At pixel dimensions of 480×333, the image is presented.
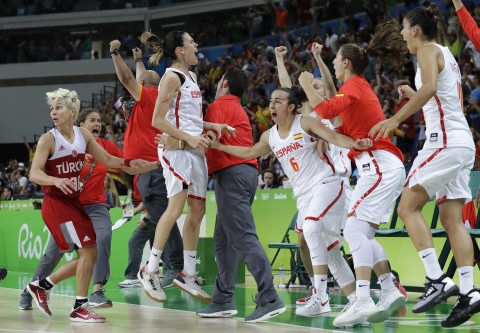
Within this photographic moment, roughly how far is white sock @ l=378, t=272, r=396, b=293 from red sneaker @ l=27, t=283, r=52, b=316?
2.99m

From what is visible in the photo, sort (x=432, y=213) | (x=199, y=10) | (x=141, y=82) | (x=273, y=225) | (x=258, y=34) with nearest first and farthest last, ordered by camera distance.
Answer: (x=141, y=82)
(x=432, y=213)
(x=273, y=225)
(x=258, y=34)
(x=199, y=10)

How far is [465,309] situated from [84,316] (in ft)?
10.4

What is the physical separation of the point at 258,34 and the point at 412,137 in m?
11.5

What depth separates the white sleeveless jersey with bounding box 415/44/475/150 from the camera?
6209 millimetres

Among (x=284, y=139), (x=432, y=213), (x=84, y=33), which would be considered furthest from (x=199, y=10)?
Result: (x=284, y=139)

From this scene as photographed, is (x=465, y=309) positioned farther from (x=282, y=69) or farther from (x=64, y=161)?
(x=64, y=161)

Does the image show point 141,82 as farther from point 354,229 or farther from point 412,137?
point 412,137

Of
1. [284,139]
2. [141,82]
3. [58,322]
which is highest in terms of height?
[141,82]

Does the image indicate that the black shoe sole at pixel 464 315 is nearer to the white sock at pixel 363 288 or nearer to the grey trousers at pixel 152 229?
the white sock at pixel 363 288

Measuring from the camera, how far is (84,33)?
32219mm

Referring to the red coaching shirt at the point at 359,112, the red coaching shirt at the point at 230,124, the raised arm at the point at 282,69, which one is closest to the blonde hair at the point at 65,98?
the red coaching shirt at the point at 230,124

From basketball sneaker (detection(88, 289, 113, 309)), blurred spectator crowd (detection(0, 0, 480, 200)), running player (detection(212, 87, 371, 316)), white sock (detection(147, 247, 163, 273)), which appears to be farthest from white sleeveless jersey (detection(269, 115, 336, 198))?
blurred spectator crowd (detection(0, 0, 480, 200))

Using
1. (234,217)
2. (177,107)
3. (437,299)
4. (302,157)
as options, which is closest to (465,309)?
(437,299)

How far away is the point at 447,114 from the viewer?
6254 mm
